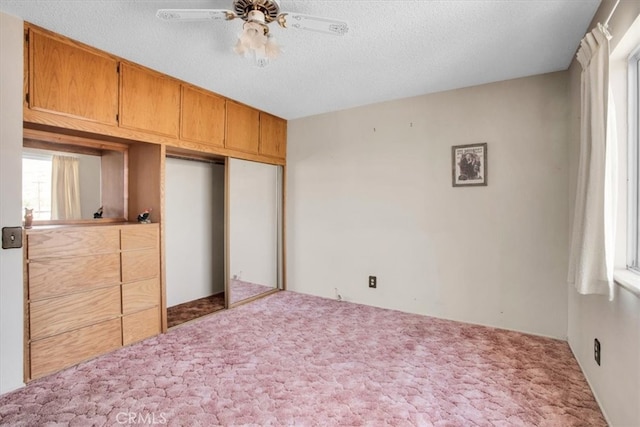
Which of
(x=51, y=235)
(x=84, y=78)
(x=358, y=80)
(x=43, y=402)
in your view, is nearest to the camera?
(x=43, y=402)

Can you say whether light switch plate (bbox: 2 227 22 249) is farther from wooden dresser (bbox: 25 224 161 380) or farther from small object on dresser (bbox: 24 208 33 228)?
small object on dresser (bbox: 24 208 33 228)

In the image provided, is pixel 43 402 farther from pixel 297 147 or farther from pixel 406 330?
pixel 297 147

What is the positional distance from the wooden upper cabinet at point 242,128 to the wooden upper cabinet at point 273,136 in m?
0.09

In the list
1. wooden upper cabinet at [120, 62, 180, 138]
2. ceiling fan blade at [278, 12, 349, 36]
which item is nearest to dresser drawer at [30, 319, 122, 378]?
wooden upper cabinet at [120, 62, 180, 138]

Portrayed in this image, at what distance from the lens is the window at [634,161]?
1660 millimetres

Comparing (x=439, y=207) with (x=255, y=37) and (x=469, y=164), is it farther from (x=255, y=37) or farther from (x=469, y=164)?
(x=255, y=37)

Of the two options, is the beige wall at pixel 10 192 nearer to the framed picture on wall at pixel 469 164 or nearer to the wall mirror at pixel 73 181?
the wall mirror at pixel 73 181

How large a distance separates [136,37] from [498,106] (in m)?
3.07

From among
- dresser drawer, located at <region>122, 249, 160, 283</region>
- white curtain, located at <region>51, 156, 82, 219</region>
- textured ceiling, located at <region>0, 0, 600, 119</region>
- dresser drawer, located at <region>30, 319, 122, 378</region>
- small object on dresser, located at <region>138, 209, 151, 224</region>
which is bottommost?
dresser drawer, located at <region>30, 319, 122, 378</region>

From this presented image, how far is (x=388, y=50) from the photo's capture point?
7.66 ft

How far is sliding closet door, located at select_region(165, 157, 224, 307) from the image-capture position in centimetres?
359

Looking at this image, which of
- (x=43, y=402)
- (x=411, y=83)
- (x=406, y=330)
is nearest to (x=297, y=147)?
(x=411, y=83)

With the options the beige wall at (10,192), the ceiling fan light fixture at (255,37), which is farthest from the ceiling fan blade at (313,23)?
the beige wall at (10,192)

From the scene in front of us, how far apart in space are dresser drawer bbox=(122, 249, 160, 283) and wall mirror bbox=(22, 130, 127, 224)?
1.83 ft
